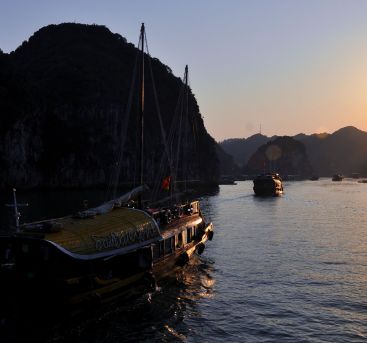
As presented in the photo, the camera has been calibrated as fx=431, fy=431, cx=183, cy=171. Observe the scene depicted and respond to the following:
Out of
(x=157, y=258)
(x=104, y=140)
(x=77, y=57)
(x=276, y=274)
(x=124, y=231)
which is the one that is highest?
(x=77, y=57)

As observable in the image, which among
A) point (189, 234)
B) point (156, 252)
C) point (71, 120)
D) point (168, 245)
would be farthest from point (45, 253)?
point (71, 120)

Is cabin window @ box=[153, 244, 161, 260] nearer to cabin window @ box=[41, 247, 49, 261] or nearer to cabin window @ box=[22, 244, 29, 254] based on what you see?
cabin window @ box=[41, 247, 49, 261]

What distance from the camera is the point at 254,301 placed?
24.3 m

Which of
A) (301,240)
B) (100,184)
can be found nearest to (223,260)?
(301,240)

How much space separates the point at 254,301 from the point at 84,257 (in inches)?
427

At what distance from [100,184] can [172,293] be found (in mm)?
113998

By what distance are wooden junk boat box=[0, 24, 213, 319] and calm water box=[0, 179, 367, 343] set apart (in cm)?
146

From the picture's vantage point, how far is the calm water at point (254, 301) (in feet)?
64.5

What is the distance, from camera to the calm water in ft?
64.5

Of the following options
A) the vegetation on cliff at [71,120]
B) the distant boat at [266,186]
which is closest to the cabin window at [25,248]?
the vegetation on cliff at [71,120]

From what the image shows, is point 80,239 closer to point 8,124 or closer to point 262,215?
point 262,215

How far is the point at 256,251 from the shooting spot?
127 feet

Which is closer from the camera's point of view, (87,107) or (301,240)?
(301,240)

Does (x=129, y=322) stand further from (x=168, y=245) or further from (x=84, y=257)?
(x=168, y=245)
